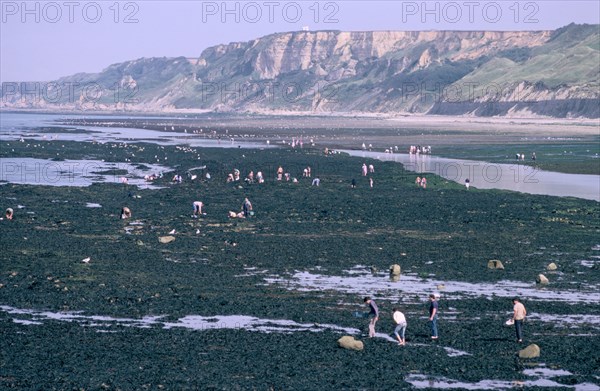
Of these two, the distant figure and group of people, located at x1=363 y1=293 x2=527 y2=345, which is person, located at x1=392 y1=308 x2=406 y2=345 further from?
the distant figure

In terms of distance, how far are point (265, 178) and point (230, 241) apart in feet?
108

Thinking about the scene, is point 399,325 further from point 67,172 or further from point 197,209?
point 67,172

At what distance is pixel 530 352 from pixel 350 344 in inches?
186

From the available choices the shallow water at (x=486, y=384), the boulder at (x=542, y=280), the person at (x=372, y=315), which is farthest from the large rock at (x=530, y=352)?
the boulder at (x=542, y=280)

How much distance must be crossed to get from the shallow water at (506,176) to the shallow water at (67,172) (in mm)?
24262

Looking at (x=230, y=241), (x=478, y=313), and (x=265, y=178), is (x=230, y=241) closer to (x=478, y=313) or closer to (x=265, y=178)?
(x=478, y=313)

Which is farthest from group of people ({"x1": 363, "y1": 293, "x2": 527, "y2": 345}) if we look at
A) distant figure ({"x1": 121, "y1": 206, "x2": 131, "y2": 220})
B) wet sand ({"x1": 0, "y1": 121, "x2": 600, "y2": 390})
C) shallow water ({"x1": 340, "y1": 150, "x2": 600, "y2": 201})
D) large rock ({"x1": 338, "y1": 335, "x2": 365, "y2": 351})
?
shallow water ({"x1": 340, "y1": 150, "x2": 600, "y2": 201})

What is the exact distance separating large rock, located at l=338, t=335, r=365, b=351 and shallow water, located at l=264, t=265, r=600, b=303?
21.5 ft

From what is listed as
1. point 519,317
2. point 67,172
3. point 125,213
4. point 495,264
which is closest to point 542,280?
point 495,264

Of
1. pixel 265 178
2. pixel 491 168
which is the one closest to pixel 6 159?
pixel 265 178

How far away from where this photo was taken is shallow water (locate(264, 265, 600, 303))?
32.8 metres

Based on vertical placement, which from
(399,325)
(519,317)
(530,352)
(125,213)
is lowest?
(530,352)

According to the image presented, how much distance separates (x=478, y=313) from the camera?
99.0 feet

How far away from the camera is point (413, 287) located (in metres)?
34.2
